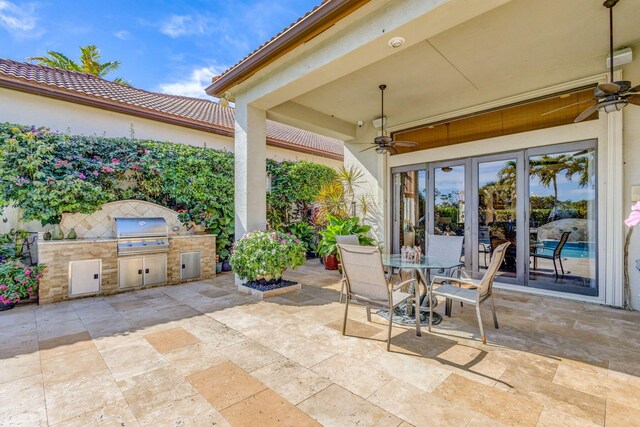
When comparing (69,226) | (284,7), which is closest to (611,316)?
(284,7)

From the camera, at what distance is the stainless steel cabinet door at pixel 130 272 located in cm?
505

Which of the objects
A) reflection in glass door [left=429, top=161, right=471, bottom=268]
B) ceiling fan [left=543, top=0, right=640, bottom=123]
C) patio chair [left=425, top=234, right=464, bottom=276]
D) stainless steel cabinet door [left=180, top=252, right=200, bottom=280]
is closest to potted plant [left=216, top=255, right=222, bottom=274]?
stainless steel cabinet door [left=180, top=252, right=200, bottom=280]

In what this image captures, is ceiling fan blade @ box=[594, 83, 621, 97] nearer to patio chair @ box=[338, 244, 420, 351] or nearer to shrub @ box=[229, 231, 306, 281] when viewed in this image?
patio chair @ box=[338, 244, 420, 351]

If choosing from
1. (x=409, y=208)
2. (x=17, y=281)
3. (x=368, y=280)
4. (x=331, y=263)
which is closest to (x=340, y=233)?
(x=331, y=263)

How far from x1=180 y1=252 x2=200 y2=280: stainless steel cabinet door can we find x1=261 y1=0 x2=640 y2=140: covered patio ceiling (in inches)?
130

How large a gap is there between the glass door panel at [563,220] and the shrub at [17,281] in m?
8.03

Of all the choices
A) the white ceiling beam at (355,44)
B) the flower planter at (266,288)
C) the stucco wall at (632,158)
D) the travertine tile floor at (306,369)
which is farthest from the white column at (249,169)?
the stucco wall at (632,158)

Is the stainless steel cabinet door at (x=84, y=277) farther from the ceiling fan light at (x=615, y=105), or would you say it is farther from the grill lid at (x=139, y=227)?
the ceiling fan light at (x=615, y=105)

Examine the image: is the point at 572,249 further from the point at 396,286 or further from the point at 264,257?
the point at 264,257

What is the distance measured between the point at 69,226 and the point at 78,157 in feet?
3.98

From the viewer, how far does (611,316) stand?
394 cm

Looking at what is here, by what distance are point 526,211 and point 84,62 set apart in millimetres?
18765

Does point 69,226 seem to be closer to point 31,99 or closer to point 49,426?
point 31,99

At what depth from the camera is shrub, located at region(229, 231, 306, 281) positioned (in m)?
4.89
